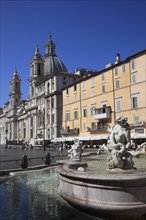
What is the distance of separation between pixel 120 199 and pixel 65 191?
1.47 metres

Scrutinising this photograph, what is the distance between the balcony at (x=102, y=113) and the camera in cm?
3509

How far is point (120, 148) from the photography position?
6.09 metres

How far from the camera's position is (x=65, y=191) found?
5895 mm

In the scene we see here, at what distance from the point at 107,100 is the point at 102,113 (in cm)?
198

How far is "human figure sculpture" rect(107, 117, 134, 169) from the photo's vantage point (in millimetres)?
5949

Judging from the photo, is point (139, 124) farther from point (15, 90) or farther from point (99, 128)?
point (15, 90)

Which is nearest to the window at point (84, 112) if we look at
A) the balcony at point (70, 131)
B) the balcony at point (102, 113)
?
the balcony at point (70, 131)

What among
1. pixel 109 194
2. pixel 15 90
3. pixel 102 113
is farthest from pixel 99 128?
pixel 15 90

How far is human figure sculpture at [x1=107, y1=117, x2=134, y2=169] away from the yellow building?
2286 cm

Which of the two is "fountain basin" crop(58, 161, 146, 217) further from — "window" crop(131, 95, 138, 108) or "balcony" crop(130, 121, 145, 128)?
"window" crop(131, 95, 138, 108)

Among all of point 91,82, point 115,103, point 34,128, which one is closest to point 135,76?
point 115,103

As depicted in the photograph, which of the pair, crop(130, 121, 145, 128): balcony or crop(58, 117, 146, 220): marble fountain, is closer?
crop(58, 117, 146, 220): marble fountain

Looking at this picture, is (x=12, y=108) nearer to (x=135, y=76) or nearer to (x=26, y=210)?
(x=135, y=76)

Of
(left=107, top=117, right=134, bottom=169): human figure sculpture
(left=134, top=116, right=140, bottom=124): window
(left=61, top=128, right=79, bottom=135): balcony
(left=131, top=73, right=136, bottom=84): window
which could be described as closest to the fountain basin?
(left=107, top=117, right=134, bottom=169): human figure sculpture
